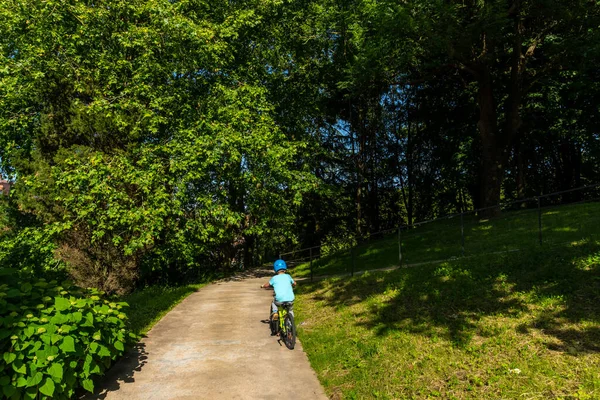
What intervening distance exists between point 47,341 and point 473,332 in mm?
5518

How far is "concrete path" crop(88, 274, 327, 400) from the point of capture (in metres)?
4.92

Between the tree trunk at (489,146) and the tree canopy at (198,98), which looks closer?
Result: the tree canopy at (198,98)

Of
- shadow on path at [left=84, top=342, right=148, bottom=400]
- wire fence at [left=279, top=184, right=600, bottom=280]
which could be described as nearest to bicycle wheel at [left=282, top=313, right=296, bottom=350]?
shadow on path at [left=84, top=342, right=148, bottom=400]

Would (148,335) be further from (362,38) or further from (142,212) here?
(362,38)

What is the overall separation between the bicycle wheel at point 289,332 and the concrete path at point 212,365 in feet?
0.43

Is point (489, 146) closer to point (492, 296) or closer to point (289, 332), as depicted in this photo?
point (492, 296)

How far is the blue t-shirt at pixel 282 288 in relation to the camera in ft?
23.4

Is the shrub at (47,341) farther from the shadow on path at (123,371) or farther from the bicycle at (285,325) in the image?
the bicycle at (285,325)

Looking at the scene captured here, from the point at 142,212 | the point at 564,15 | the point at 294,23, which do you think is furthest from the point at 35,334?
the point at 294,23

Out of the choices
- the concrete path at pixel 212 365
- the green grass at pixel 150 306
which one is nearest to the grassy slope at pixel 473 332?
the concrete path at pixel 212 365

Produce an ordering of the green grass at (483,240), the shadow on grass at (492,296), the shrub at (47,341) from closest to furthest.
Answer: the shrub at (47,341)
the shadow on grass at (492,296)
the green grass at (483,240)

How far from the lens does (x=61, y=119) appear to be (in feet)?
51.7

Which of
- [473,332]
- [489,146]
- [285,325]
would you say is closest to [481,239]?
[489,146]

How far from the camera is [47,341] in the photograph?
407 cm
